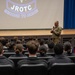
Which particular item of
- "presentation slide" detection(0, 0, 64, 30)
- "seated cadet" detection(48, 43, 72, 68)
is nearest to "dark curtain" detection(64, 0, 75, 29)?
"presentation slide" detection(0, 0, 64, 30)

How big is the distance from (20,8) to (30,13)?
22.5 inches

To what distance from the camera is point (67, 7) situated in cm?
1216

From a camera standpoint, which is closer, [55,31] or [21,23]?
[55,31]

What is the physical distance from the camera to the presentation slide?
38.8ft
